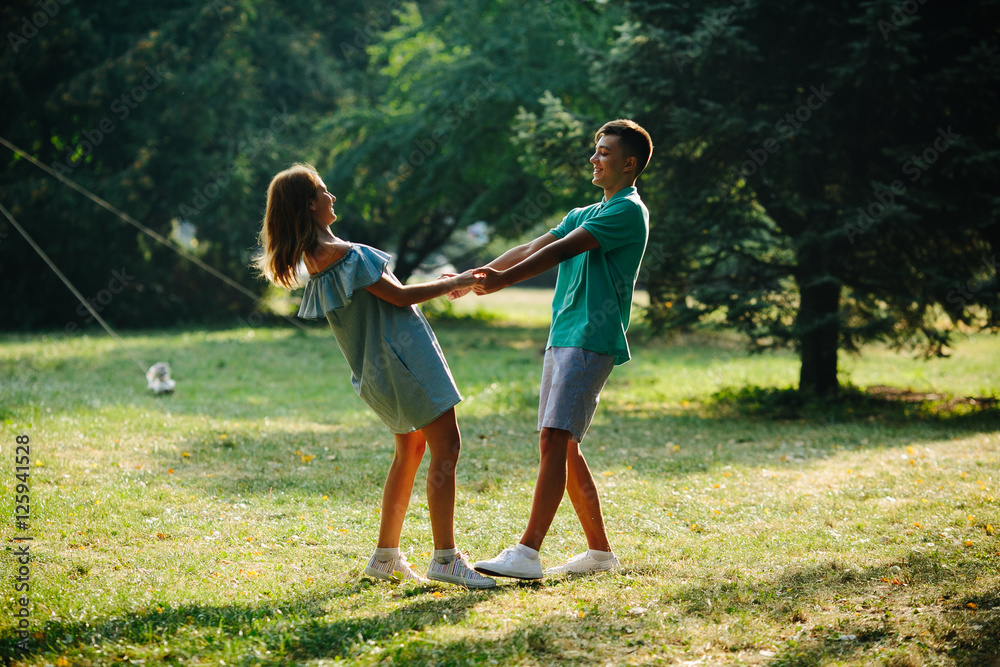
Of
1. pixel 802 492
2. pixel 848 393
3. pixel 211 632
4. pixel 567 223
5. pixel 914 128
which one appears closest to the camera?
pixel 211 632

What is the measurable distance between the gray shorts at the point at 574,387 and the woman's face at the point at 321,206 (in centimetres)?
123

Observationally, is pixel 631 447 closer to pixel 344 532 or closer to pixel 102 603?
pixel 344 532

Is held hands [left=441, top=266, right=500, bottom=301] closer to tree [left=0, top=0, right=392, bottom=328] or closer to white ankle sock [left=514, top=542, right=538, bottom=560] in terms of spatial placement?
white ankle sock [left=514, top=542, right=538, bottom=560]

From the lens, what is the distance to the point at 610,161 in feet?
12.7

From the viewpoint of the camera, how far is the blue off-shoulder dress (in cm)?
Result: 364

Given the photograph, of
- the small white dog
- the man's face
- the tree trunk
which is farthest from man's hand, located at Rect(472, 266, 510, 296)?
the small white dog

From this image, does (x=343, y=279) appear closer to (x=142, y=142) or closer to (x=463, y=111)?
(x=463, y=111)

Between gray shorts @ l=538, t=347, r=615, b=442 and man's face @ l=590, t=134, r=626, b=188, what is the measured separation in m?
0.81

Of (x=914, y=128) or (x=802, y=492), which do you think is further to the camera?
(x=914, y=128)

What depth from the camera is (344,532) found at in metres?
4.80

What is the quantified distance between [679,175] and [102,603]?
7579mm

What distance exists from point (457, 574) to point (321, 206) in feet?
5.81

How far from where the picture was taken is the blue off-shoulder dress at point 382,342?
364 cm

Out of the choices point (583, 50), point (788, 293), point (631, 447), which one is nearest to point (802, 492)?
point (631, 447)
